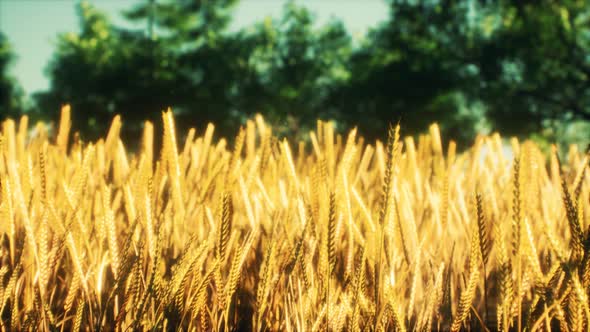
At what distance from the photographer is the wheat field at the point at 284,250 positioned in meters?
0.59

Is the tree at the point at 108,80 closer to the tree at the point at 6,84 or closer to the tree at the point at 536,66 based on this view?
the tree at the point at 6,84

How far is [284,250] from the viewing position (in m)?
0.88

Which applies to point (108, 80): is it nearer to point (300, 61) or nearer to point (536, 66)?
point (300, 61)

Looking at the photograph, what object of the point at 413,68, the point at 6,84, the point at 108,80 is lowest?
the point at 413,68

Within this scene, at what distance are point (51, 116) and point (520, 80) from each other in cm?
2184

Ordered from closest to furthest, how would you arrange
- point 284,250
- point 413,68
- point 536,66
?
point 284,250, point 536,66, point 413,68

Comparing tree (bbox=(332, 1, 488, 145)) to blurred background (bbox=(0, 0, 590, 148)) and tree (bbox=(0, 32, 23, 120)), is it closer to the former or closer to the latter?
blurred background (bbox=(0, 0, 590, 148))

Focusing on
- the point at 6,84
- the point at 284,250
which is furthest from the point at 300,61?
the point at 284,250

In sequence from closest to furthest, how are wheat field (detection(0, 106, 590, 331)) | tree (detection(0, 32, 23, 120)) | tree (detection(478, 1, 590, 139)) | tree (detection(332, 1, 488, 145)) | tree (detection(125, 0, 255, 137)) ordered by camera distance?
wheat field (detection(0, 106, 590, 331)) < tree (detection(478, 1, 590, 139)) < tree (detection(332, 1, 488, 145)) < tree (detection(125, 0, 255, 137)) < tree (detection(0, 32, 23, 120))

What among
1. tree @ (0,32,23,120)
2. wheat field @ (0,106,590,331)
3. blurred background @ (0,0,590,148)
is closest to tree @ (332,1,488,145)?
blurred background @ (0,0,590,148)

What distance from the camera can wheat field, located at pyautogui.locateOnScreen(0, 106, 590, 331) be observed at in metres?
0.59

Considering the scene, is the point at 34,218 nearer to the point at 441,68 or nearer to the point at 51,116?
the point at 441,68

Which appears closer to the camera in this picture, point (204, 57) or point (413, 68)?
point (413, 68)

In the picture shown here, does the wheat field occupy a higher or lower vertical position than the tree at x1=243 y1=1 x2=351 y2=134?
lower
